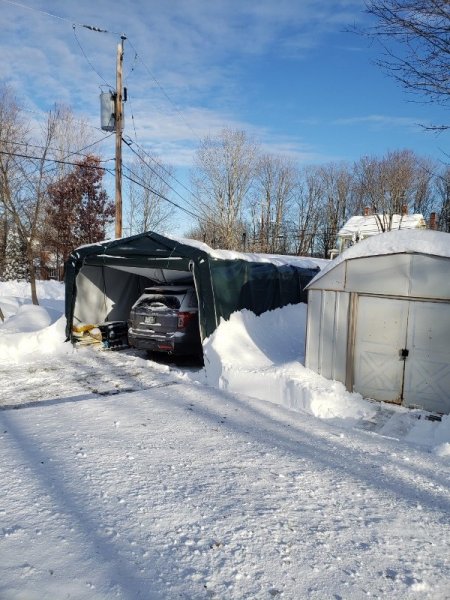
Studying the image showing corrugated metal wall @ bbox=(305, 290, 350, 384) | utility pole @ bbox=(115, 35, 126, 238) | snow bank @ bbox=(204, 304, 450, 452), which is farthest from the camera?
utility pole @ bbox=(115, 35, 126, 238)

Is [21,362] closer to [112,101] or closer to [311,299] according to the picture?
[311,299]

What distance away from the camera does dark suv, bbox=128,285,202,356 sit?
8773mm

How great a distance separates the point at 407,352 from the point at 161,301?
16.7 ft

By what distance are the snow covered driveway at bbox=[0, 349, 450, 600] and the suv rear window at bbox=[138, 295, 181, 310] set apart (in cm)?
319

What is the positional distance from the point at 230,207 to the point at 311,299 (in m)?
27.9

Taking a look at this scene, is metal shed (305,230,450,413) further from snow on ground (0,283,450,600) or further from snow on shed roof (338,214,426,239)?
snow on shed roof (338,214,426,239)

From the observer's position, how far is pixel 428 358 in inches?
255

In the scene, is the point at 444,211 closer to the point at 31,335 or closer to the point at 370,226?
the point at 370,226

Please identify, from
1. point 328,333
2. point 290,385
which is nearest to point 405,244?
point 328,333

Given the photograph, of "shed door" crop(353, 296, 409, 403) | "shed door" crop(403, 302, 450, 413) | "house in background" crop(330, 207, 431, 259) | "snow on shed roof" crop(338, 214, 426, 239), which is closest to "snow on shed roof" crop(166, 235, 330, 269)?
"shed door" crop(353, 296, 409, 403)

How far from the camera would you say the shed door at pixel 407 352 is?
639cm

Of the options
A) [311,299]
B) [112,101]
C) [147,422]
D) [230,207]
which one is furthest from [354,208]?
[147,422]

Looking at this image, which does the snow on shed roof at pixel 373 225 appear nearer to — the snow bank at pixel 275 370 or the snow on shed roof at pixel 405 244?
the snow bank at pixel 275 370

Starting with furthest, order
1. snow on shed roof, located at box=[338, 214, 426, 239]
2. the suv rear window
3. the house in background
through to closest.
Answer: snow on shed roof, located at box=[338, 214, 426, 239] < the house in background < the suv rear window
